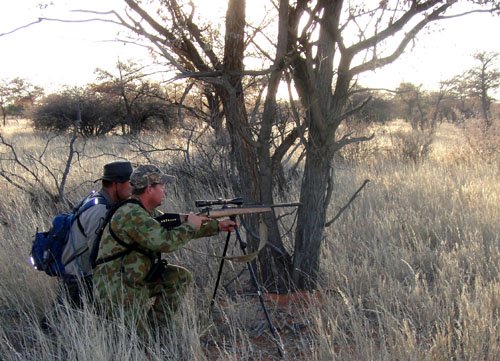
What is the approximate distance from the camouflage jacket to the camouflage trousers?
A: 55 millimetres

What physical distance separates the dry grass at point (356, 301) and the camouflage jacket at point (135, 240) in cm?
30

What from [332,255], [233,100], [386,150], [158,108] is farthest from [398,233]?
[158,108]

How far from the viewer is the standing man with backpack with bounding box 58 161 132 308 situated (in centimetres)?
365

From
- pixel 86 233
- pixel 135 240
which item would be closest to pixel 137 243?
pixel 135 240

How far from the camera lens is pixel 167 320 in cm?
343

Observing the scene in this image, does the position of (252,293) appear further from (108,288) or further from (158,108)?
(158,108)

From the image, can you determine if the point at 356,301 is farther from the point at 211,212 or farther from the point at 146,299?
→ the point at 146,299

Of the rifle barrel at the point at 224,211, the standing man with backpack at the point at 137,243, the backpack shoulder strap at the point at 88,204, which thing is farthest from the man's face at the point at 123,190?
the rifle barrel at the point at 224,211

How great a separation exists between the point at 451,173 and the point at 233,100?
572 cm

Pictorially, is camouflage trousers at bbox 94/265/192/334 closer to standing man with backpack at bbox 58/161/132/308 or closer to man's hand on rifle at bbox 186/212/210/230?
standing man with backpack at bbox 58/161/132/308

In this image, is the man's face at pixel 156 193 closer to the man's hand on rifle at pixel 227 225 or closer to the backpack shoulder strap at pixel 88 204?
the man's hand on rifle at pixel 227 225

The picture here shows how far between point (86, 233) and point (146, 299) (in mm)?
705

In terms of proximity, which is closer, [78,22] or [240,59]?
[78,22]

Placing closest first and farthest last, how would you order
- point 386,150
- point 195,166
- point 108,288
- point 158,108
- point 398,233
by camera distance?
point 108,288 < point 398,233 < point 195,166 < point 386,150 < point 158,108
